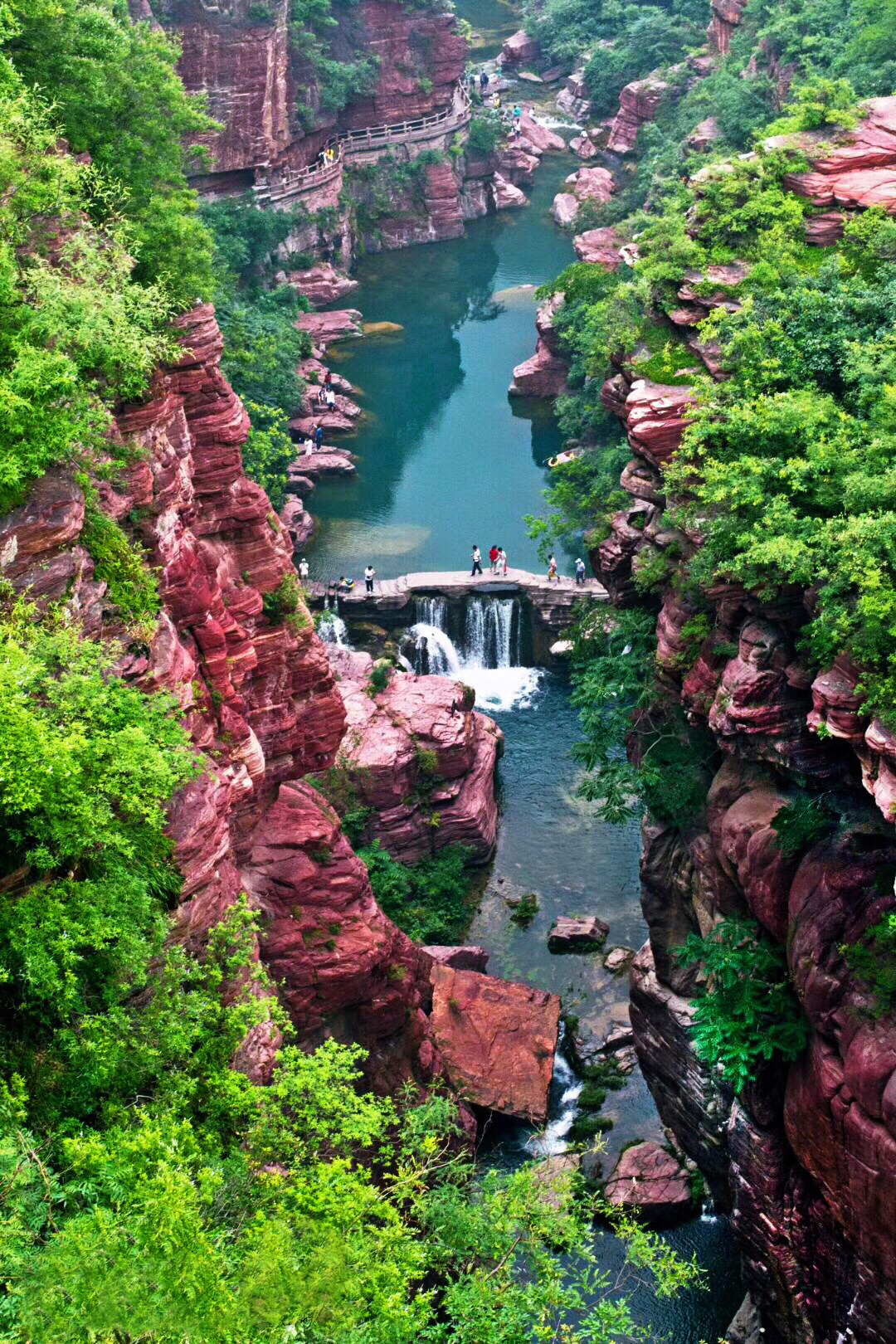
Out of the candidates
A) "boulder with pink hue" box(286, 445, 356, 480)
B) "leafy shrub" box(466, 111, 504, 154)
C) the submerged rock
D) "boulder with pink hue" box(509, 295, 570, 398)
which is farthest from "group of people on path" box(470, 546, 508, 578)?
"leafy shrub" box(466, 111, 504, 154)

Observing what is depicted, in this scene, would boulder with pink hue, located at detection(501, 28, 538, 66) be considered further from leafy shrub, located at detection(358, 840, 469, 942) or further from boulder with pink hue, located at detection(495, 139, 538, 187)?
leafy shrub, located at detection(358, 840, 469, 942)

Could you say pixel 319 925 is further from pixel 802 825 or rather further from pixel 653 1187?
Result: pixel 653 1187

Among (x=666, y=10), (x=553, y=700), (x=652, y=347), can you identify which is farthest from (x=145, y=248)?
(x=666, y=10)

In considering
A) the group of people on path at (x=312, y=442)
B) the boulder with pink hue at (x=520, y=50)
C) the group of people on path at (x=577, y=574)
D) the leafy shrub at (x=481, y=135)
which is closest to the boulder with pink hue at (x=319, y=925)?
the group of people on path at (x=577, y=574)

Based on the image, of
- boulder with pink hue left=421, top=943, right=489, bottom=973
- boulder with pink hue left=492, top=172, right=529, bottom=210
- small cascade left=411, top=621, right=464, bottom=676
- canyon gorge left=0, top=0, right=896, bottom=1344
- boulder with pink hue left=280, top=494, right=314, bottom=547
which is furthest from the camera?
boulder with pink hue left=492, top=172, right=529, bottom=210

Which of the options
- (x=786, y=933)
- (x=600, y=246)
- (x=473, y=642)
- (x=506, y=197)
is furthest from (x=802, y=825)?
(x=506, y=197)

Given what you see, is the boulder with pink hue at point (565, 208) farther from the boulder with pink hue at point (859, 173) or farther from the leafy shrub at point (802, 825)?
the leafy shrub at point (802, 825)

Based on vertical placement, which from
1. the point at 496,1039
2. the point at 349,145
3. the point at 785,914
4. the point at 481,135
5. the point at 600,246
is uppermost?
the point at 349,145
